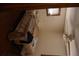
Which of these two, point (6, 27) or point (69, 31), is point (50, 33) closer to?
point (69, 31)

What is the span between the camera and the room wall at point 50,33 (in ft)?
5.85

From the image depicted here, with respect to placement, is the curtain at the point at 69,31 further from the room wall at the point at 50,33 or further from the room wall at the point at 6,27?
the room wall at the point at 6,27

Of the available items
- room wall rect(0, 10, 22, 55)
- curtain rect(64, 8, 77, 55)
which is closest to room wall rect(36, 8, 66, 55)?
curtain rect(64, 8, 77, 55)

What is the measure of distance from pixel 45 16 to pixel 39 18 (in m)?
0.11

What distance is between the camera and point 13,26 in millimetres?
2070

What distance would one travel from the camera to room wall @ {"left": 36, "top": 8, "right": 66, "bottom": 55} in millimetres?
1783

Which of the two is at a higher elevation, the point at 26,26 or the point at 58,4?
the point at 58,4

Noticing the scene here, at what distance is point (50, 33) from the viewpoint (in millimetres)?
1998

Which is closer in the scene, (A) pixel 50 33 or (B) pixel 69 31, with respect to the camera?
(A) pixel 50 33

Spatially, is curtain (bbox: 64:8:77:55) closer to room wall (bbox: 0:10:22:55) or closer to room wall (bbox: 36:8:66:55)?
room wall (bbox: 36:8:66:55)

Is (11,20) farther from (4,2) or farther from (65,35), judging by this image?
(4,2)

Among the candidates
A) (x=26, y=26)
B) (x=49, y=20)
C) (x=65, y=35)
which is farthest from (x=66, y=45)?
(x=26, y=26)

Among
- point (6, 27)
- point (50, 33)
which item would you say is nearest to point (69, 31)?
point (50, 33)

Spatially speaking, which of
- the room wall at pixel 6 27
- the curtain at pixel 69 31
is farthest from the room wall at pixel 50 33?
the room wall at pixel 6 27
